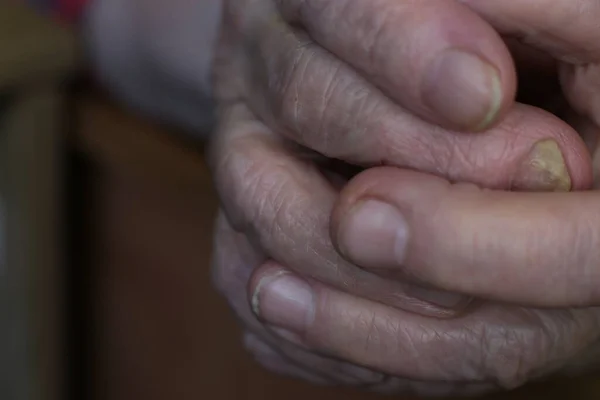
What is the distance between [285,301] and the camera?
411 mm

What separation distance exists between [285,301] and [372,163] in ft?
0.33

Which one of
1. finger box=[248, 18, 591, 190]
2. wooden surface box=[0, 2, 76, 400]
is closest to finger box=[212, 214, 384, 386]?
finger box=[248, 18, 591, 190]

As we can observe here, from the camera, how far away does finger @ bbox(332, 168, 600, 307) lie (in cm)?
31

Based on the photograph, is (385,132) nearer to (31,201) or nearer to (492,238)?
(492,238)

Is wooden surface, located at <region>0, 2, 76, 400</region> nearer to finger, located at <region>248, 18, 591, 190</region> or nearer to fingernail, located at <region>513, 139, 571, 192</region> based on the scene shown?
finger, located at <region>248, 18, 591, 190</region>

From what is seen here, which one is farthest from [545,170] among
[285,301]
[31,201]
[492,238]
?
[31,201]

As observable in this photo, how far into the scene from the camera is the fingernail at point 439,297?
14.5 inches

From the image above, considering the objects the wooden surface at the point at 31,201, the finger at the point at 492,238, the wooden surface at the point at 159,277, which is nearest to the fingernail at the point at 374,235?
the finger at the point at 492,238

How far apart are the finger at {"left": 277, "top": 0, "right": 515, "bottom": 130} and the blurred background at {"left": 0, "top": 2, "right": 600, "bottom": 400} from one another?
0.36 m

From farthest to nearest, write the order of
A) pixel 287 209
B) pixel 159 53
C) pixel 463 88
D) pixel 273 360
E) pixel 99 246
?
pixel 99 246 < pixel 159 53 < pixel 273 360 < pixel 287 209 < pixel 463 88

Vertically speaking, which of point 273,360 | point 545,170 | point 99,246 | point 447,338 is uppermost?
point 545,170

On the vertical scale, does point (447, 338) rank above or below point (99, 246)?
above

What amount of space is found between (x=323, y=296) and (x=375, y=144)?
0.10 metres

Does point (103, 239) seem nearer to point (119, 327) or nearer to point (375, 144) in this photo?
point (119, 327)
